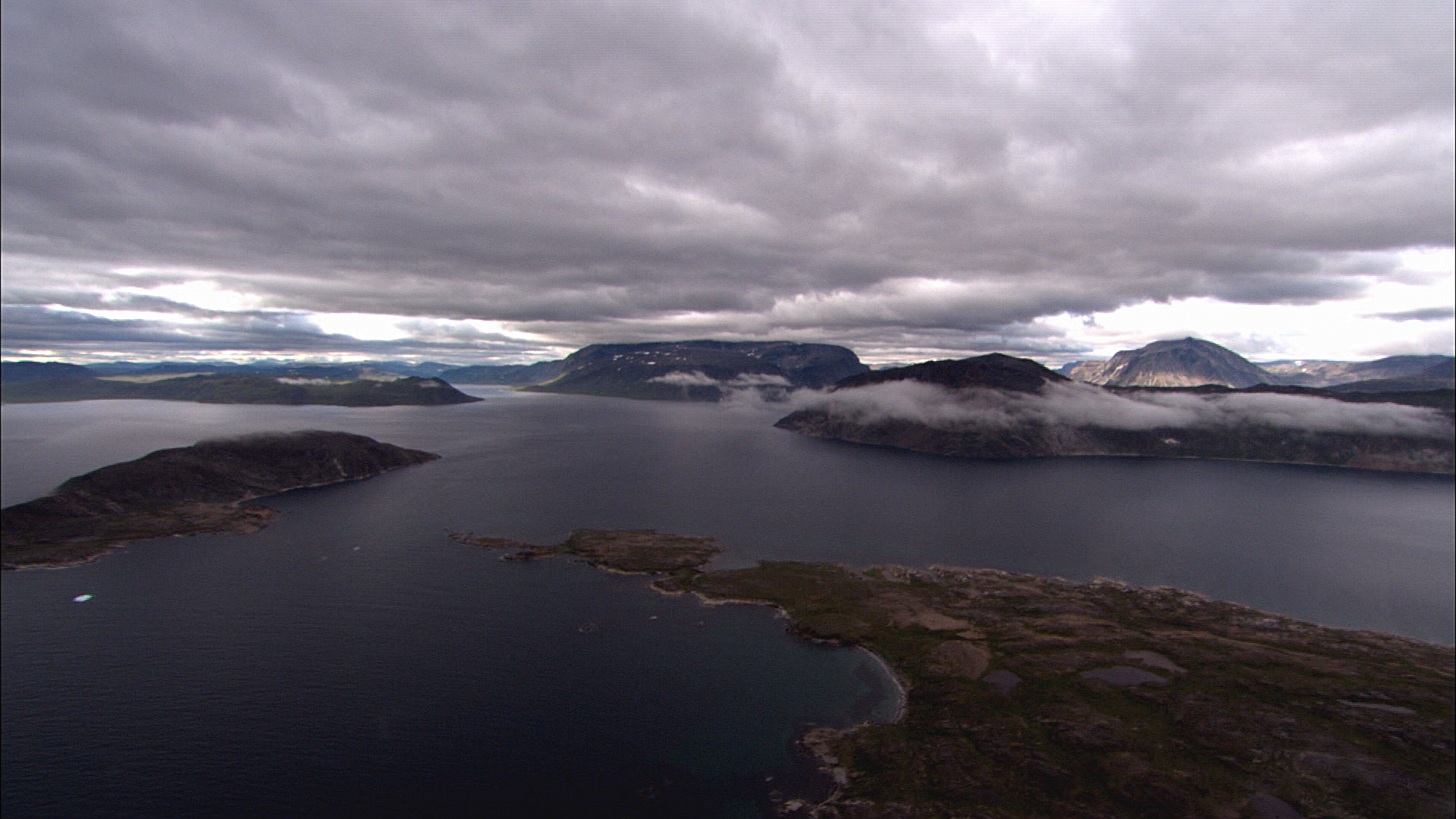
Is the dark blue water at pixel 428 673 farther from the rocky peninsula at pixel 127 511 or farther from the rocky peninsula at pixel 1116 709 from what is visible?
the rocky peninsula at pixel 127 511

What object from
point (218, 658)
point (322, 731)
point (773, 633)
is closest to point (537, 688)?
point (322, 731)

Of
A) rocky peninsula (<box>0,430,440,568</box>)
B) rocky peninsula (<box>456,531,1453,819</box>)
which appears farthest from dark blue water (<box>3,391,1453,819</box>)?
rocky peninsula (<box>0,430,440,568</box>)

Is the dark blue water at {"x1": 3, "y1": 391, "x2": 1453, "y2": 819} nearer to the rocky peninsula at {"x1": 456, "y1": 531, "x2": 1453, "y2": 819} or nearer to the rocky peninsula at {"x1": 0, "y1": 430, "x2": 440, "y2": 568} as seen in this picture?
the rocky peninsula at {"x1": 456, "y1": 531, "x2": 1453, "y2": 819}

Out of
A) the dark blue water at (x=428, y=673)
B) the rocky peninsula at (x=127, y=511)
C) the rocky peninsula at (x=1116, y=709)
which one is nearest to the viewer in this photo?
the dark blue water at (x=428, y=673)

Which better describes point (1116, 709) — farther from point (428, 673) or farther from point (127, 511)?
point (127, 511)

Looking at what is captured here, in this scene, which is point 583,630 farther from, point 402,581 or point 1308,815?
point 1308,815

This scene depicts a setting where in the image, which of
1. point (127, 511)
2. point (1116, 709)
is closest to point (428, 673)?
point (1116, 709)

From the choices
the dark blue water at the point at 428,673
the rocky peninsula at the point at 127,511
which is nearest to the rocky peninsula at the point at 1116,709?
the dark blue water at the point at 428,673

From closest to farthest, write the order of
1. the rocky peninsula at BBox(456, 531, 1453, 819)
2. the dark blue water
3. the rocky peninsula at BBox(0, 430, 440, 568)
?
the dark blue water → the rocky peninsula at BBox(456, 531, 1453, 819) → the rocky peninsula at BBox(0, 430, 440, 568)
